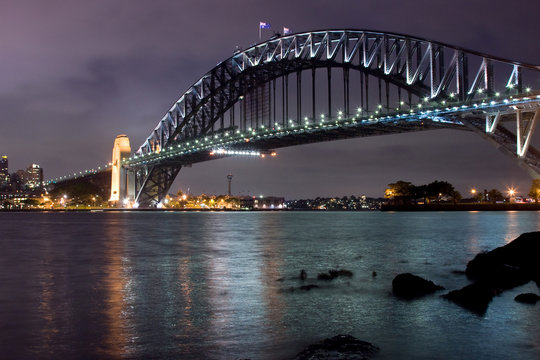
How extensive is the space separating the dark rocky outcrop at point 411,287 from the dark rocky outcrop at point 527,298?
2.08 metres

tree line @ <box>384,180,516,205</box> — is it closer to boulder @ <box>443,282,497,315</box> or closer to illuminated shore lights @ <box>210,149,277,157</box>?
illuminated shore lights @ <box>210,149,277,157</box>

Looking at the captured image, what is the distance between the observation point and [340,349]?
881cm

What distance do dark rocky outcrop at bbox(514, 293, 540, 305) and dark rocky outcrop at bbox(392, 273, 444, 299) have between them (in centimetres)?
208

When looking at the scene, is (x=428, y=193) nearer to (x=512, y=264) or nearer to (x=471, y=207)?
(x=471, y=207)

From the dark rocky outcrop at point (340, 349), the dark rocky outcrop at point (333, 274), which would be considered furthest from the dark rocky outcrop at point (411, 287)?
the dark rocky outcrop at point (340, 349)

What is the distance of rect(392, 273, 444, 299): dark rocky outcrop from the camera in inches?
538

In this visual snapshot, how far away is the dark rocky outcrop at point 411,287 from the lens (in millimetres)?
13653

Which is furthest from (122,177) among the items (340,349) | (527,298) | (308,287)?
(340,349)

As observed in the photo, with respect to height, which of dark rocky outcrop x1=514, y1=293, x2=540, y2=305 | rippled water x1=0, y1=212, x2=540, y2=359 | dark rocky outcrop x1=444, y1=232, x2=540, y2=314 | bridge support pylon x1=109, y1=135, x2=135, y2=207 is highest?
bridge support pylon x1=109, y1=135, x2=135, y2=207

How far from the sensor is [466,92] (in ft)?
166

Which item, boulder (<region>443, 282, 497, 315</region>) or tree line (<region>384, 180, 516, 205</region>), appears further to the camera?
tree line (<region>384, 180, 516, 205</region>)

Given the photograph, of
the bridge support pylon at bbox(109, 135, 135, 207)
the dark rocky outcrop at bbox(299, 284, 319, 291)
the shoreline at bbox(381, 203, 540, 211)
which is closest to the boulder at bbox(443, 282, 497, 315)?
the dark rocky outcrop at bbox(299, 284, 319, 291)

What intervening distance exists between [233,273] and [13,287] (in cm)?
705

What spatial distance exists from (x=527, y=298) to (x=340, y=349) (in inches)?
246
